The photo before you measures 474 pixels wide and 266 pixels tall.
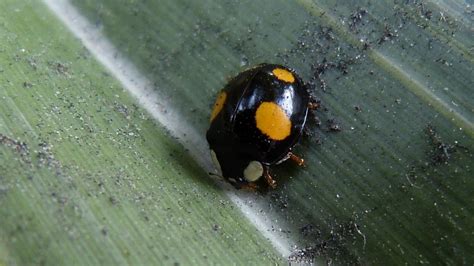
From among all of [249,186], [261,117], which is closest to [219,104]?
[261,117]

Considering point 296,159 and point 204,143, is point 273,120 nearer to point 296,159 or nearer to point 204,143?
point 296,159

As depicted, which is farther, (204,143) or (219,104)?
(204,143)

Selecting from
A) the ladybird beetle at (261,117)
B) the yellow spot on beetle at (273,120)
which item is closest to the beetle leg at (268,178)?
the ladybird beetle at (261,117)

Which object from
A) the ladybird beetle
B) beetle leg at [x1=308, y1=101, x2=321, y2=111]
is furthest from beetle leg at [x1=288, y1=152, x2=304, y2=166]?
beetle leg at [x1=308, y1=101, x2=321, y2=111]

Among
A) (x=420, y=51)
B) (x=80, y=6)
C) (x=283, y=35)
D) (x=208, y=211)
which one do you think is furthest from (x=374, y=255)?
(x=80, y=6)

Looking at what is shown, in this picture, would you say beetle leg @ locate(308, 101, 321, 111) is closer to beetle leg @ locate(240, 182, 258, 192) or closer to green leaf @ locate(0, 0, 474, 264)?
green leaf @ locate(0, 0, 474, 264)

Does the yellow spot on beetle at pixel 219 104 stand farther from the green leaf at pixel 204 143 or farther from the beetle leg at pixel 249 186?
the beetle leg at pixel 249 186
